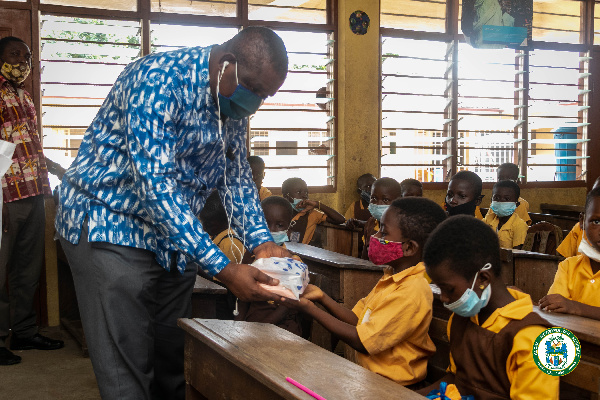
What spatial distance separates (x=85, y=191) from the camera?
1.84m

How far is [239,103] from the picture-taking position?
1817mm

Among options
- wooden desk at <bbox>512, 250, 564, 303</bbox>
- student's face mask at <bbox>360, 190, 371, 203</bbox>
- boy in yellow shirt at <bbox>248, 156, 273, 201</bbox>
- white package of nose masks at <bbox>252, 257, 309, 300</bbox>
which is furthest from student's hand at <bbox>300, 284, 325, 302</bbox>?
student's face mask at <bbox>360, 190, 371, 203</bbox>

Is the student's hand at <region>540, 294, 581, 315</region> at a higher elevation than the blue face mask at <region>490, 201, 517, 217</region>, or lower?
lower

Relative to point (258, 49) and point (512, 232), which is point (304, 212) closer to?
point (512, 232)

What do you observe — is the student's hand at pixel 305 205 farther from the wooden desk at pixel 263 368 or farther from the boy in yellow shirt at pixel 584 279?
the wooden desk at pixel 263 368

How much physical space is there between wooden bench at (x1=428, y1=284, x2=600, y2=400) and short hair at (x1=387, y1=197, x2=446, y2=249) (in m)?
0.22

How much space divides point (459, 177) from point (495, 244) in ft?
10.7

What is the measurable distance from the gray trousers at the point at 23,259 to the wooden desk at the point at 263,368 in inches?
108

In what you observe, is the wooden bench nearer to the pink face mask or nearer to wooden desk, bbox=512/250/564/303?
the pink face mask

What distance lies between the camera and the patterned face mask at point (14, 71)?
421cm

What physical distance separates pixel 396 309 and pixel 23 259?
10.4ft

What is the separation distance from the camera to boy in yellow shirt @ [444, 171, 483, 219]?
4.89 meters

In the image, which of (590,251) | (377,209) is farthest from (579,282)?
(377,209)

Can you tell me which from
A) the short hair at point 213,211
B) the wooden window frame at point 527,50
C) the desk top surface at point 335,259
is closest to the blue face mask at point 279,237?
the desk top surface at point 335,259
